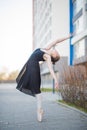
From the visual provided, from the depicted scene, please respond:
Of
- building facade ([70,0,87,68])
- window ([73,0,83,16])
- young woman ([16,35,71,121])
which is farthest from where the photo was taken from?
window ([73,0,83,16])

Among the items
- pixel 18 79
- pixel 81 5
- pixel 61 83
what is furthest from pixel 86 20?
pixel 18 79

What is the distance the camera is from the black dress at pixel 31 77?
27.0ft

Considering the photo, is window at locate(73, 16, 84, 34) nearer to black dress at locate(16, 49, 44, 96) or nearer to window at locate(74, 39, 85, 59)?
window at locate(74, 39, 85, 59)

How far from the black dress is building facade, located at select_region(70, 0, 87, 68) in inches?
1379

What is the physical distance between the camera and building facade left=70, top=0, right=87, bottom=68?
46531 mm

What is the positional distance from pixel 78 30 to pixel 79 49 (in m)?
2.63

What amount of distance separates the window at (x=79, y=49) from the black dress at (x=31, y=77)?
1532 inches

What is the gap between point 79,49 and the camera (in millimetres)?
49344

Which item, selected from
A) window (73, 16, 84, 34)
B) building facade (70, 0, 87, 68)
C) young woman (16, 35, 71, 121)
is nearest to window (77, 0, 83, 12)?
building facade (70, 0, 87, 68)

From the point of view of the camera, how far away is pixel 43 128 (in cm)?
732

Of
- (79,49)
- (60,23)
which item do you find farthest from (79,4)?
(60,23)

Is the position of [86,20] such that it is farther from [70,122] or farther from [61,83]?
[70,122]

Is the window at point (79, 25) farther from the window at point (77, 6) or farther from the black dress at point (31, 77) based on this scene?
the black dress at point (31, 77)

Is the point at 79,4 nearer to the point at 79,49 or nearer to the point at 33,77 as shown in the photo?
the point at 79,49
